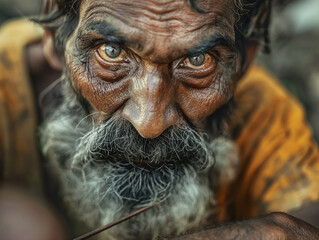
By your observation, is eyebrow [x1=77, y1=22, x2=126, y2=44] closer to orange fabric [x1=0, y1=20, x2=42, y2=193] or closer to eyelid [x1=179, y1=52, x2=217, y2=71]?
eyelid [x1=179, y1=52, x2=217, y2=71]

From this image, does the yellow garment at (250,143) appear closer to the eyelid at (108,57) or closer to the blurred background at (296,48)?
the eyelid at (108,57)

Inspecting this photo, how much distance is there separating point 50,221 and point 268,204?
1.05m

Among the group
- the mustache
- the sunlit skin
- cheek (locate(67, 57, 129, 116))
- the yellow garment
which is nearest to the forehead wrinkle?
the sunlit skin

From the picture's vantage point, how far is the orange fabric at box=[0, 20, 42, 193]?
2521 mm

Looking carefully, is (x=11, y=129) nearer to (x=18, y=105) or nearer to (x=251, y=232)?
(x=18, y=105)

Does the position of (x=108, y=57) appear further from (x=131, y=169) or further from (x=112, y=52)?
(x=131, y=169)

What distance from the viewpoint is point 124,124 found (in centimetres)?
187

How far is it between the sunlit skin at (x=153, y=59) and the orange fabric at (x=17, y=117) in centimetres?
64

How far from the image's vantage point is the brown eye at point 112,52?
180 centimetres

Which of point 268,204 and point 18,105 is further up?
point 18,105

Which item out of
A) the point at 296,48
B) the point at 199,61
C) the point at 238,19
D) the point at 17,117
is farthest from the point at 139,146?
the point at 296,48

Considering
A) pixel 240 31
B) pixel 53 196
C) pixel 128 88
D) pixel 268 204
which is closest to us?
pixel 128 88

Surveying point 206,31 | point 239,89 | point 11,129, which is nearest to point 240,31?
point 206,31

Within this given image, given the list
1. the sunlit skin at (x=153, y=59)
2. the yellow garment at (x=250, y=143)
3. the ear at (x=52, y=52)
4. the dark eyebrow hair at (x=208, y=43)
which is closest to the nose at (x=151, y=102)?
the sunlit skin at (x=153, y=59)
